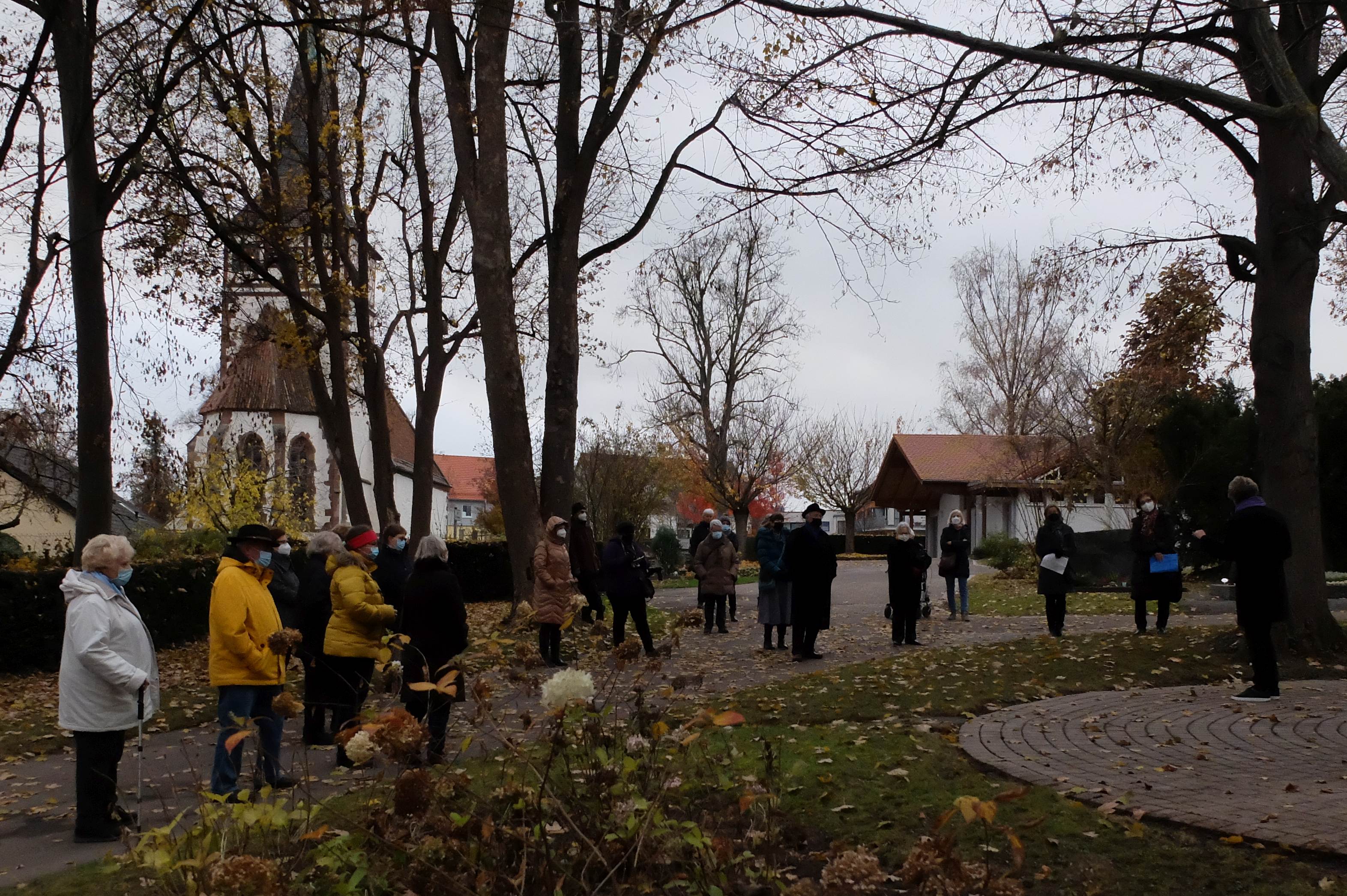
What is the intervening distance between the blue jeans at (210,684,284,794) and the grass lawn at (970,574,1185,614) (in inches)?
536

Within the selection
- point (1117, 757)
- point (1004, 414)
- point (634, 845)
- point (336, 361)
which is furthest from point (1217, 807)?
point (1004, 414)

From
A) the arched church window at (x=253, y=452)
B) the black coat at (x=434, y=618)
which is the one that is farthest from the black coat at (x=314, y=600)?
the arched church window at (x=253, y=452)

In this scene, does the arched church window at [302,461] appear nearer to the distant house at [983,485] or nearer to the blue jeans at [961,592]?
the distant house at [983,485]

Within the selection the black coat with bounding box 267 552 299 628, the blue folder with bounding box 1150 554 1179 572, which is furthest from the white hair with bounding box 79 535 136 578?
the blue folder with bounding box 1150 554 1179 572

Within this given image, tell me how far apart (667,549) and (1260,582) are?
36.5 m

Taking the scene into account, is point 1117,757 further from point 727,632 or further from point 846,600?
point 846,600

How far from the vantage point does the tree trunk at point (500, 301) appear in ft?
52.0

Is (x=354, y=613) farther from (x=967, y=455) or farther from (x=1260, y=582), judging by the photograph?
(x=967, y=455)

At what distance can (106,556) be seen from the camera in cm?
669

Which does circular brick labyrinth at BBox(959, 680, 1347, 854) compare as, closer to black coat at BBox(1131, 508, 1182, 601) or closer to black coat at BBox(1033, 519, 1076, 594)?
black coat at BBox(1131, 508, 1182, 601)

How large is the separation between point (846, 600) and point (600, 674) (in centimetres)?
1648

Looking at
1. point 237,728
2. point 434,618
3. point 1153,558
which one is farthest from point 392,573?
point 1153,558

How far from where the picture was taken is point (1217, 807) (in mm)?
5965

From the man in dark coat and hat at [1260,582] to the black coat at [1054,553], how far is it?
5.15 metres
